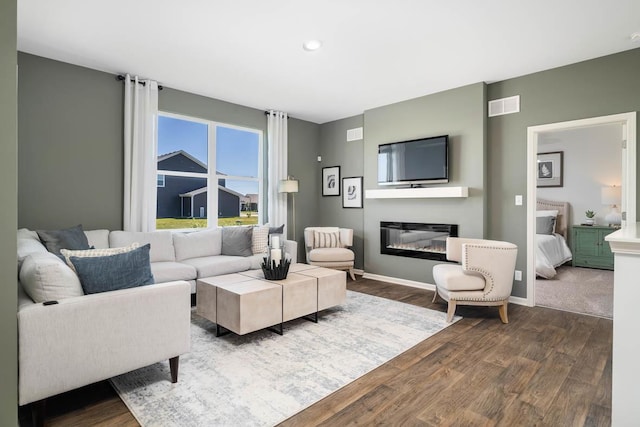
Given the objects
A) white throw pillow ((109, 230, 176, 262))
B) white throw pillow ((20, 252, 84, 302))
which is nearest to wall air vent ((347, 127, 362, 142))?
white throw pillow ((109, 230, 176, 262))

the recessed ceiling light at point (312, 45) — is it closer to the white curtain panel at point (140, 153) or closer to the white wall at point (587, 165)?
the white curtain panel at point (140, 153)

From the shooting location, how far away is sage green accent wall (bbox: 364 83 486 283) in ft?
13.9

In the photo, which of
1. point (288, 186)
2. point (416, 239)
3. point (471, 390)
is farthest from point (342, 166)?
point (471, 390)

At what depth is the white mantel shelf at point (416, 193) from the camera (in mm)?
4250

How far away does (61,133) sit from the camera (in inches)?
144

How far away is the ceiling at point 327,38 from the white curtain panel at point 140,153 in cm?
24

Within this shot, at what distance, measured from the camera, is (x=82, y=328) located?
5.78 feet

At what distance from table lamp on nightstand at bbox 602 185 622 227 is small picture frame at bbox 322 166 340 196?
15.3 ft

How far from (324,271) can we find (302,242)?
2408 mm

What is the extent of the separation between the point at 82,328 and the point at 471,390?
2.27 metres

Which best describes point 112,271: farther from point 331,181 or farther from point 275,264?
point 331,181

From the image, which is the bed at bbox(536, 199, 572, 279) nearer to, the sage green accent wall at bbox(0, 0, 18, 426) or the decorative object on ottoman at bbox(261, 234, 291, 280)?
the decorative object on ottoman at bbox(261, 234, 291, 280)

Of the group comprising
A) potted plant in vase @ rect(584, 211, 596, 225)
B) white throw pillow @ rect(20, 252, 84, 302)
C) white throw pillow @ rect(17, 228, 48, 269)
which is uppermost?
potted plant in vase @ rect(584, 211, 596, 225)

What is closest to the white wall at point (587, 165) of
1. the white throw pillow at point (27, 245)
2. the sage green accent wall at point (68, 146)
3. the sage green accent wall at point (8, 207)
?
the sage green accent wall at point (68, 146)
